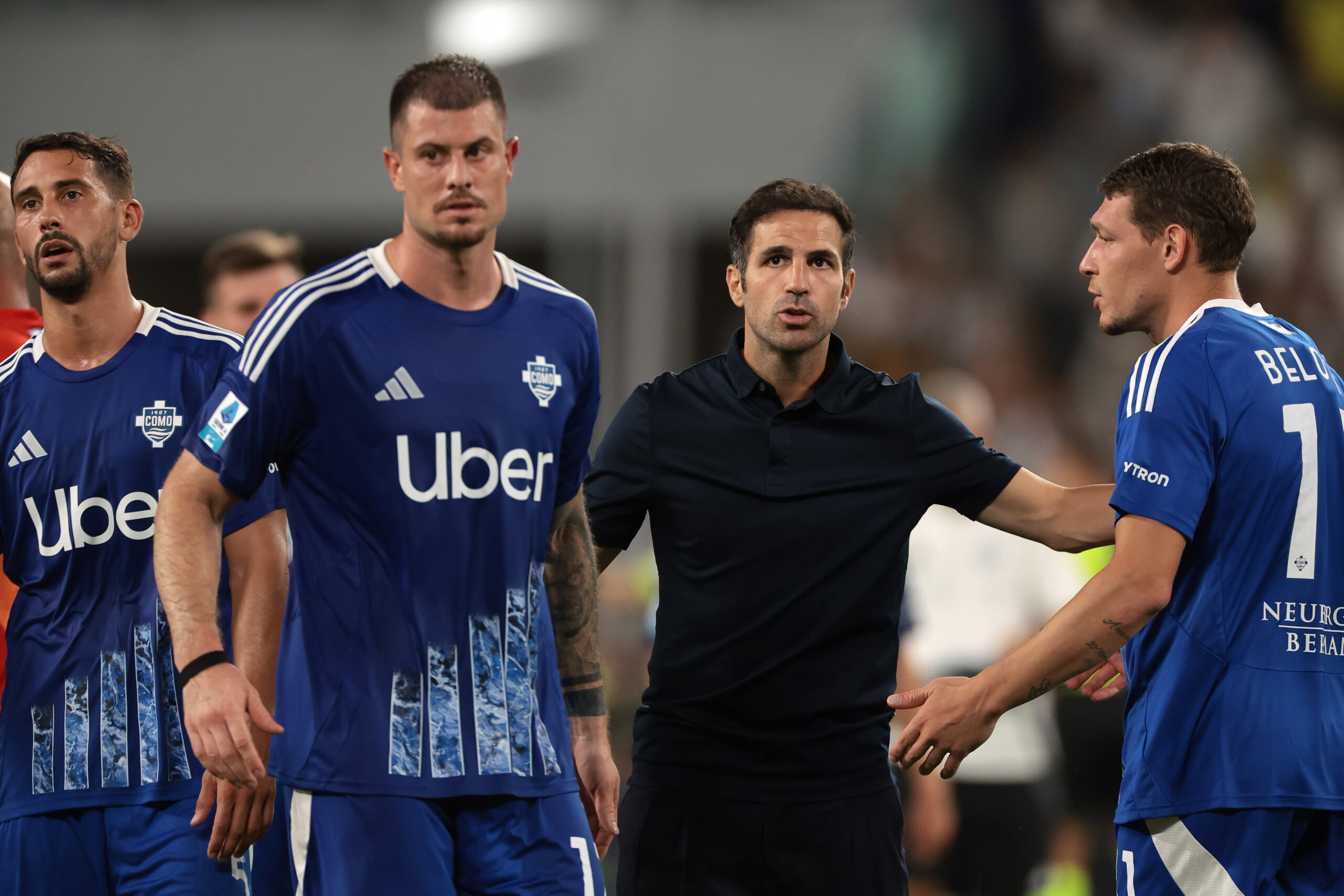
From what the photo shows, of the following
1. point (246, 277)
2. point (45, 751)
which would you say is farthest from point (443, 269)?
point (246, 277)

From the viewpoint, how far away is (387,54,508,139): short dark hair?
3.44 metres

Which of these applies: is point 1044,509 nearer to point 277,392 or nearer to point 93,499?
point 277,392

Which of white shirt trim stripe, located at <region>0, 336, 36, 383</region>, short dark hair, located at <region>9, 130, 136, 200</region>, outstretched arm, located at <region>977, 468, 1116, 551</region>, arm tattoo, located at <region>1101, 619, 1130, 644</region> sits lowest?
arm tattoo, located at <region>1101, 619, 1130, 644</region>

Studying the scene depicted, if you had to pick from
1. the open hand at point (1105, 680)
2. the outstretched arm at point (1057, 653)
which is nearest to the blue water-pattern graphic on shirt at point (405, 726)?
the outstretched arm at point (1057, 653)

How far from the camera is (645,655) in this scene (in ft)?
32.0

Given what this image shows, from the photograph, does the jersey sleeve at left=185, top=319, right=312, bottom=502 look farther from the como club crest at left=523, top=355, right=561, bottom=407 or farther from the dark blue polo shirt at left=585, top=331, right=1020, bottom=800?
the dark blue polo shirt at left=585, top=331, right=1020, bottom=800

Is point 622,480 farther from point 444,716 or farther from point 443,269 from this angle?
point 444,716

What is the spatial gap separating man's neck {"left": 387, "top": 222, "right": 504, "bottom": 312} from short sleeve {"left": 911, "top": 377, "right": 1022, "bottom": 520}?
1.39m

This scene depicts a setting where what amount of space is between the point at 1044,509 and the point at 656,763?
1303mm

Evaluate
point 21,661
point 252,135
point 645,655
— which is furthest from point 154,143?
point 21,661

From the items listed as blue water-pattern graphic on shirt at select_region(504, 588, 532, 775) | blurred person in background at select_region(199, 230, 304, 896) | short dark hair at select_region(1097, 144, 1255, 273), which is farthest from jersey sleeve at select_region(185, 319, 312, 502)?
blurred person in background at select_region(199, 230, 304, 896)

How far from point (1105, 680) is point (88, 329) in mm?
3049

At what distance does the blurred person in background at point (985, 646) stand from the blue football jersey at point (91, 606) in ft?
13.5

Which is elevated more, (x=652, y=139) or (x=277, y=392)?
(x=652, y=139)
